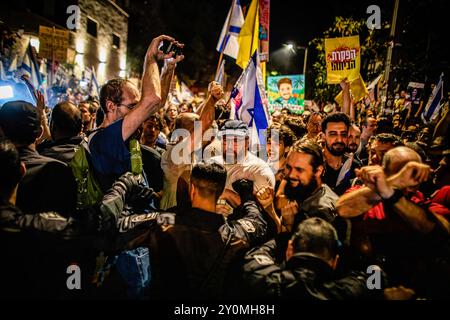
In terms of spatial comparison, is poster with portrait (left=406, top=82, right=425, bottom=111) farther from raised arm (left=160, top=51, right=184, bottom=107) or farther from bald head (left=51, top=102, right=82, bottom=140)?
bald head (left=51, top=102, right=82, bottom=140)

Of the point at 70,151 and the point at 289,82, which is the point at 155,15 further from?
the point at 70,151

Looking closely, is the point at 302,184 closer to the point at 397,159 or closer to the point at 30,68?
the point at 397,159

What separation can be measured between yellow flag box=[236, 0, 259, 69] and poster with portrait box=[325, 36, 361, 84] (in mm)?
2529

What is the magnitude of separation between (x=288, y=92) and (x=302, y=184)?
8.41 m

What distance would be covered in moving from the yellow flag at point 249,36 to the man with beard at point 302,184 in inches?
136

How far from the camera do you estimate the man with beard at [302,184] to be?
2748mm

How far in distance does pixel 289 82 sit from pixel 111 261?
9.16 m

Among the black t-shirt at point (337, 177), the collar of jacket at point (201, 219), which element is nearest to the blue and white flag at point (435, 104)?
the black t-shirt at point (337, 177)

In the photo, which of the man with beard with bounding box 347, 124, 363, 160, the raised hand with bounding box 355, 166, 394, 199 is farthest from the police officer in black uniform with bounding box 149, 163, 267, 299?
the man with beard with bounding box 347, 124, 363, 160

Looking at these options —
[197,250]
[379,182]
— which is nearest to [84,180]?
[197,250]

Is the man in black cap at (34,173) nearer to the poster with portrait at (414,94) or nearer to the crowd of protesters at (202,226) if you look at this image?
the crowd of protesters at (202,226)

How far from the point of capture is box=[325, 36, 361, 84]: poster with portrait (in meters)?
7.60

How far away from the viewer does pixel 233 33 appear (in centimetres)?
661
